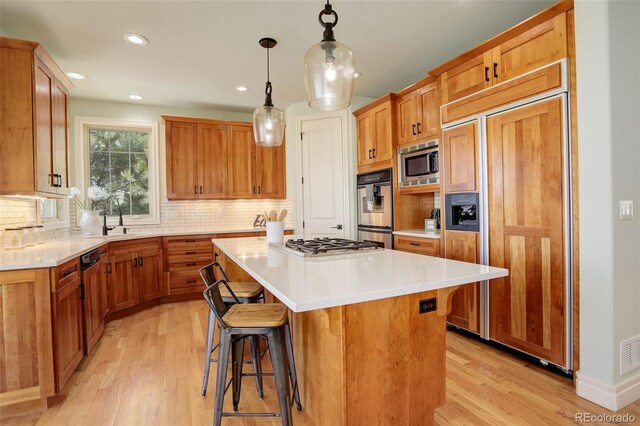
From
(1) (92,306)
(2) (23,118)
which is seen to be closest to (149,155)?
(2) (23,118)

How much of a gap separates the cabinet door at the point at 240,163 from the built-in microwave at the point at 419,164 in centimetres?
228

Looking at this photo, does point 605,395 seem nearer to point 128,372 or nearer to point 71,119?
point 128,372

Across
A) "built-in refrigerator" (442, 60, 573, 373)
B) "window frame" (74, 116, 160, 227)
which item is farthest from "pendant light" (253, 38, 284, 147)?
"window frame" (74, 116, 160, 227)

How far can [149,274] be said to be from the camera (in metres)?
4.20

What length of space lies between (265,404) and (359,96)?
393cm

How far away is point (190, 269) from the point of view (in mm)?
4492

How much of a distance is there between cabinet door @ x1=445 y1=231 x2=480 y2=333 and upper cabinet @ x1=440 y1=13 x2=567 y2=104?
3.96ft

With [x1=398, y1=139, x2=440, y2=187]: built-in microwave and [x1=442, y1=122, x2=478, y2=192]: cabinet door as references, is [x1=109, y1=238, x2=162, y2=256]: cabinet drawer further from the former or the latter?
[x1=442, y1=122, x2=478, y2=192]: cabinet door

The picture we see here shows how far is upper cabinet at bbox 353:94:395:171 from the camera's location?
13.0 ft

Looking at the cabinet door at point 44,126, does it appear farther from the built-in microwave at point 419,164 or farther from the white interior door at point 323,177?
the built-in microwave at point 419,164

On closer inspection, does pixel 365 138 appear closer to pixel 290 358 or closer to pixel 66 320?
pixel 290 358

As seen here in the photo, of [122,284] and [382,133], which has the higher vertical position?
[382,133]

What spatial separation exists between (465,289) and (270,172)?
329 cm

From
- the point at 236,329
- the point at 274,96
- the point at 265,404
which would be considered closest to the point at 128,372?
the point at 265,404
